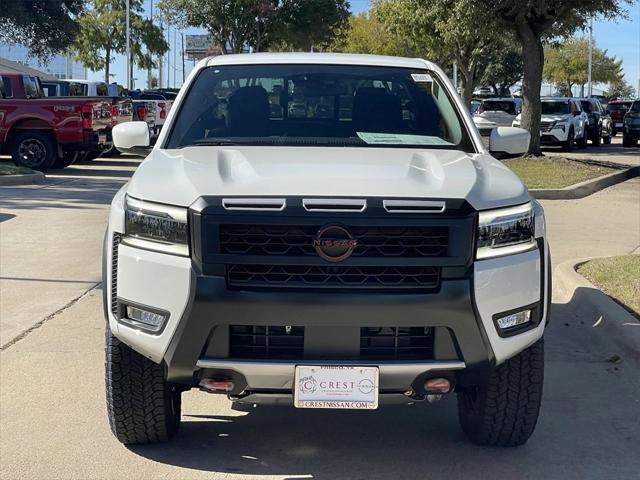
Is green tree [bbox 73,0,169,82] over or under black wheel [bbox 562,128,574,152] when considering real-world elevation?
over

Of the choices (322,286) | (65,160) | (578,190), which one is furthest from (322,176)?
(65,160)

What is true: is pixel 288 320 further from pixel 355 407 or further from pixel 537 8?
Answer: pixel 537 8

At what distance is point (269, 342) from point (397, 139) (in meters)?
1.71

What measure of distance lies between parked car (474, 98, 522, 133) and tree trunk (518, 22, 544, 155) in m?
7.55

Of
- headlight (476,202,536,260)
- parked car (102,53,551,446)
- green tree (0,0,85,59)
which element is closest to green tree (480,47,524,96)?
green tree (0,0,85,59)

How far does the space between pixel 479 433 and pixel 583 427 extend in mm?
779

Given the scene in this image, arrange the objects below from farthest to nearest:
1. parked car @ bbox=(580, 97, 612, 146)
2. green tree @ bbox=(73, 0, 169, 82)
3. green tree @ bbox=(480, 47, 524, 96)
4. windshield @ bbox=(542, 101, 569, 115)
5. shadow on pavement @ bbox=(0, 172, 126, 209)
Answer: green tree @ bbox=(480, 47, 524, 96) < green tree @ bbox=(73, 0, 169, 82) < parked car @ bbox=(580, 97, 612, 146) < windshield @ bbox=(542, 101, 569, 115) < shadow on pavement @ bbox=(0, 172, 126, 209)

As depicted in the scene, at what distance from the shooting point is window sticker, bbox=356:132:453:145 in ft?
16.6

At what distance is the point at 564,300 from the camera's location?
7809 mm

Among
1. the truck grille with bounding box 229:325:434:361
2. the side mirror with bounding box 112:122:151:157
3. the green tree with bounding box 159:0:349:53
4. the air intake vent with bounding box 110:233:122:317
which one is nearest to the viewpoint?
the truck grille with bounding box 229:325:434:361

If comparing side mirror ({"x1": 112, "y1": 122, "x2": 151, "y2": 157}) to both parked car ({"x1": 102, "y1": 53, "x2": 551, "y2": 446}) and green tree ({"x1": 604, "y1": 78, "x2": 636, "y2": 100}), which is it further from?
green tree ({"x1": 604, "y1": 78, "x2": 636, "y2": 100})

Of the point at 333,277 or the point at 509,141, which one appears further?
the point at 509,141

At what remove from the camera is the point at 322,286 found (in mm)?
3787

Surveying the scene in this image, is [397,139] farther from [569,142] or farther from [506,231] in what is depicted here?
[569,142]
